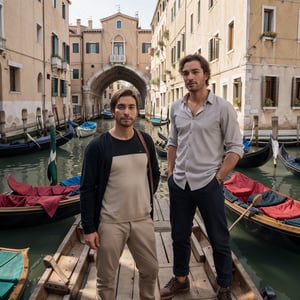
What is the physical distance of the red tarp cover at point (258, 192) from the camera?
3.71 m

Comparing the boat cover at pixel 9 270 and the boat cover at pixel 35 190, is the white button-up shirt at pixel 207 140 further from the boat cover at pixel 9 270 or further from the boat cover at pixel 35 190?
the boat cover at pixel 35 190

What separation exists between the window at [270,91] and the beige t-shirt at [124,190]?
10.1 m

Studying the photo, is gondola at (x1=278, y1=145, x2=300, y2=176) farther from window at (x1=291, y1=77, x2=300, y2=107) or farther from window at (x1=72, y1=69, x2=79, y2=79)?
window at (x1=72, y1=69, x2=79, y2=79)

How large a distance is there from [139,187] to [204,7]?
14.5 m

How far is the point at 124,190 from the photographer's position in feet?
5.47

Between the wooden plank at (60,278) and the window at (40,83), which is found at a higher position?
the window at (40,83)

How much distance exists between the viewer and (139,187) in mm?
1693

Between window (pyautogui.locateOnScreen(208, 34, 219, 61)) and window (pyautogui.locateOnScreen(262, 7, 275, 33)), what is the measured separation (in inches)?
88.6

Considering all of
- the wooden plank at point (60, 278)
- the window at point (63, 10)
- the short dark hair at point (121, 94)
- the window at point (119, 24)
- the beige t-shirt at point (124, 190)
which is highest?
the window at point (119, 24)

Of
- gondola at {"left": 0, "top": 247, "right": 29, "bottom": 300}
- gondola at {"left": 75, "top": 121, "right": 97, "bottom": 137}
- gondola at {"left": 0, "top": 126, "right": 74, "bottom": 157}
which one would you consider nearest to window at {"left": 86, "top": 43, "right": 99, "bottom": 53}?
gondola at {"left": 75, "top": 121, "right": 97, "bottom": 137}

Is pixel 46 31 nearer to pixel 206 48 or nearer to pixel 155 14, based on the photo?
pixel 206 48

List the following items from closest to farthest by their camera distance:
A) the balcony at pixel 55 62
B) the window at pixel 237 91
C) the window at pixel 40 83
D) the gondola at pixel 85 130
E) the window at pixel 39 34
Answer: the window at pixel 237 91 < the gondola at pixel 85 130 < the window at pixel 39 34 < the window at pixel 40 83 < the balcony at pixel 55 62

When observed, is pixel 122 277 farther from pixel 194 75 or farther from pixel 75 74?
pixel 75 74

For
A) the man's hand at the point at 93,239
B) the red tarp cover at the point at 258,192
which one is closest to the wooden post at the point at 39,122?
the red tarp cover at the point at 258,192
